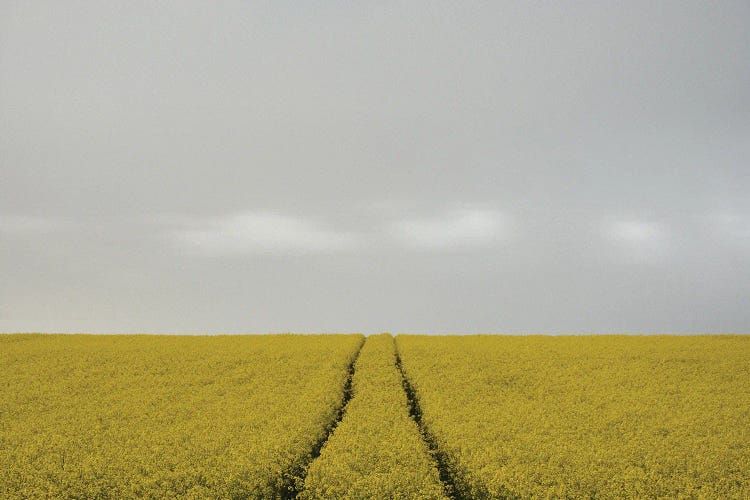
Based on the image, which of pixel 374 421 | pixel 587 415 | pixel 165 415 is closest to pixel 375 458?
→ pixel 374 421

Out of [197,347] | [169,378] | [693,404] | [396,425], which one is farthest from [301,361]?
[693,404]

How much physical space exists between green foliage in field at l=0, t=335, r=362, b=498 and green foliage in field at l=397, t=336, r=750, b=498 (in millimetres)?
3959

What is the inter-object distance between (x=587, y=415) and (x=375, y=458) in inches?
294

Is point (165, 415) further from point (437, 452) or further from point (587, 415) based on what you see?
point (587, 415)

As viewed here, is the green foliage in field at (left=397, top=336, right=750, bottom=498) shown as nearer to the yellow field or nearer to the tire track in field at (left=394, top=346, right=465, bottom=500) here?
the yellow field

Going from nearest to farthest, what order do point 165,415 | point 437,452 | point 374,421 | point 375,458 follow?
1. point 375,458
2. point 437,452
3. point 374,421
4. point 165,415

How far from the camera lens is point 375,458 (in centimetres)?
1195

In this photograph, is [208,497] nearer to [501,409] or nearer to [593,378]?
[501,409]

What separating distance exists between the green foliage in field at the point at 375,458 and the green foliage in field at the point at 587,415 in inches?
32.6

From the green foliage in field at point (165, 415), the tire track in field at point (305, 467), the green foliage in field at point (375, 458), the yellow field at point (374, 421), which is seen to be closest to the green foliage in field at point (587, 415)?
the yellow field at point (374, 421)

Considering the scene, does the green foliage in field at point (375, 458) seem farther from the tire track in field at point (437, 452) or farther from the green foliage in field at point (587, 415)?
the green foliage in field at point (587, 415)

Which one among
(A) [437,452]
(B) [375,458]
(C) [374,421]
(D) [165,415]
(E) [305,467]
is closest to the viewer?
(E) [305,467]

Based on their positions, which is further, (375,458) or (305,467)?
(375,458)

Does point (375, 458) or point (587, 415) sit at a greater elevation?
point (587, 415)
